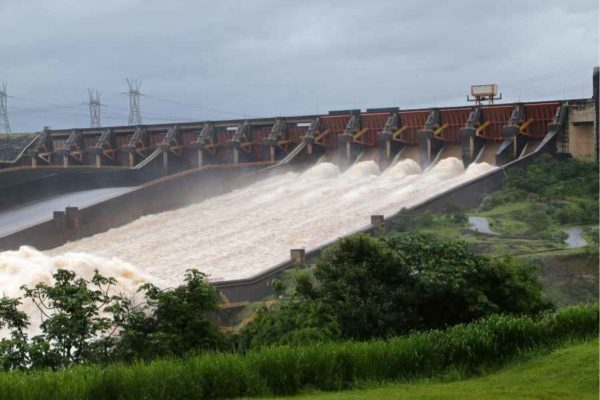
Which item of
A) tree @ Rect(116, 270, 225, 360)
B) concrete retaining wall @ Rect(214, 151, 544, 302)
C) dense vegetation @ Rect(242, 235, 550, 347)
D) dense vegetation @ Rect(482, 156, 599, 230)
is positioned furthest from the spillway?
dense vegetation @ Rect(242, 235, 550, 347)

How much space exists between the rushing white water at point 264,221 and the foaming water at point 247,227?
0.12 feet

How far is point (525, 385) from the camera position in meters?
13.6

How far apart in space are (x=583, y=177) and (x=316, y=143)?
51.0 feet

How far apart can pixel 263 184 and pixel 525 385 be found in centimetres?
3322

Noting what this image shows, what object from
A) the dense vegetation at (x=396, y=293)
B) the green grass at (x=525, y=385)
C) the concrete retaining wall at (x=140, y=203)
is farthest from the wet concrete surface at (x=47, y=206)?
the green grass at (x=525, y=385)

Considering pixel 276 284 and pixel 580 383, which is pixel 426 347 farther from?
pixel 276 284

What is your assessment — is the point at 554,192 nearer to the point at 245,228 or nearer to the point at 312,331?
the point at 245,228

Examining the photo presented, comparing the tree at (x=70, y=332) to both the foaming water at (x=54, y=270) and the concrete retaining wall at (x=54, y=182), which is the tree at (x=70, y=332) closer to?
the foaming water at (x=54, y=270)

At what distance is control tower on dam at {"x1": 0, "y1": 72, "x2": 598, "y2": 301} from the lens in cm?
3422

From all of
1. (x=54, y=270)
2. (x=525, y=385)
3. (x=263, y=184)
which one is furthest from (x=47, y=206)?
(x=525, y=385)

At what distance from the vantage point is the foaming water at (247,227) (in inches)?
1209

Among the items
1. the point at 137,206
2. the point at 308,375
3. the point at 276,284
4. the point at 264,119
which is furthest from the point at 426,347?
the point at 264,119

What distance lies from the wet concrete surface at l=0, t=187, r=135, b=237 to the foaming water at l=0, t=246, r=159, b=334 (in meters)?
6.95

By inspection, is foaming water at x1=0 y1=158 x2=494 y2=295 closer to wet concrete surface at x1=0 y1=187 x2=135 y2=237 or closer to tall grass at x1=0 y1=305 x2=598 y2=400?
wet concrete surface at x1=0 y1=187 x2=135 y2=237
